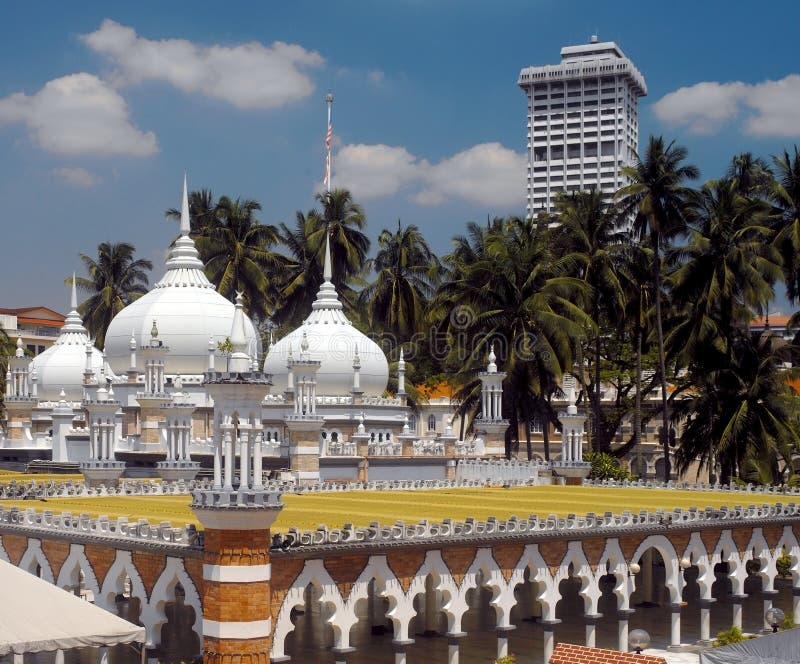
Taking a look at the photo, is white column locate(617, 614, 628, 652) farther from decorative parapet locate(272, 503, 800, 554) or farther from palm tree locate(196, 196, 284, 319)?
palm tree locate(196, 196, 284, 319)

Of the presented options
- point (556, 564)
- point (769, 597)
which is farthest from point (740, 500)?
point (556, 564)

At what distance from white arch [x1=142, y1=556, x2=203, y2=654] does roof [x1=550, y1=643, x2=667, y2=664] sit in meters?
6.96

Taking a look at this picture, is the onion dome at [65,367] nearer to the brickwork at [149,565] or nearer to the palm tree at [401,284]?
the palm tree at [401,284]

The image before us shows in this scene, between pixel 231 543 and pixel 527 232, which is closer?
pixel 231 543

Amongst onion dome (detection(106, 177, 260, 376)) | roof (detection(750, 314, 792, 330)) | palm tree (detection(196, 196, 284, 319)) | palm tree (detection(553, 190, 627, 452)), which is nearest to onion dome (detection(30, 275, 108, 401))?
onion dome (detection(106, 177, 260, 376))

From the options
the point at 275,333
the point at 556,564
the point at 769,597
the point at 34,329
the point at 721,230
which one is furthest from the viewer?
the point at 34,329

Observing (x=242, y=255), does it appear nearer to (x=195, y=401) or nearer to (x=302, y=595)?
(x=195, y=401)

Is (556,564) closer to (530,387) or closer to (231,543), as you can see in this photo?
(231,543)

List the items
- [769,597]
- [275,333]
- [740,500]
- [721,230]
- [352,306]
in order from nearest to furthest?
[769,597], [740,500], [721,230], [352,306], [275,333]

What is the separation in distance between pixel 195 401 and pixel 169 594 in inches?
1299

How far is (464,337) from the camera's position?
64.2 metres

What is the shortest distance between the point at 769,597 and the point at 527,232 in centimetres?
3090

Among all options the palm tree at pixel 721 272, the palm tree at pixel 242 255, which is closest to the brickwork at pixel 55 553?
the palm tree at pixel 721 272

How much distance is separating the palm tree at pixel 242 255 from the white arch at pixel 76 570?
53532mm
